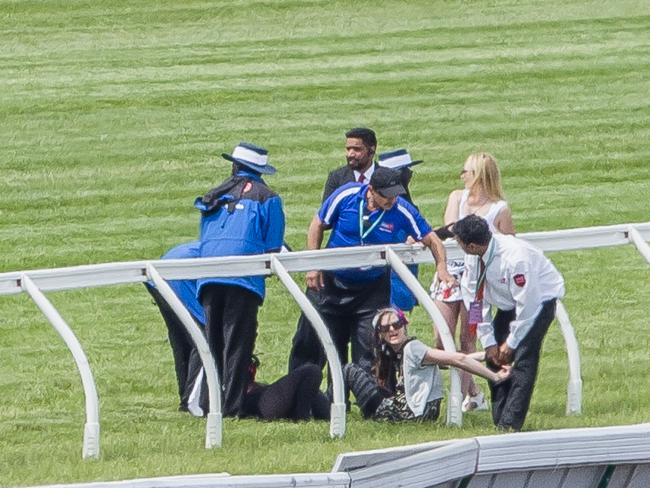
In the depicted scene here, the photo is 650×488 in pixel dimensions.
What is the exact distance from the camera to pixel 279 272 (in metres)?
9.12

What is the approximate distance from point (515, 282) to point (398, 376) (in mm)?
936

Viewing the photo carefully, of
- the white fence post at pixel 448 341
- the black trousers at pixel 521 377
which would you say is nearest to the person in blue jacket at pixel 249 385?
the white fence post at pixel 448 341

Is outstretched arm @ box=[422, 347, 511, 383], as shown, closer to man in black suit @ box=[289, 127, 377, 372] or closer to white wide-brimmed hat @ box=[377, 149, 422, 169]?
man in black suit @ box=[289, 127, 377, 372]

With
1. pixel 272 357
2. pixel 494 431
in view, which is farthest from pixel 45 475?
pixel 272 357

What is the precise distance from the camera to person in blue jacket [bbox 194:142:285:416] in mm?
9500

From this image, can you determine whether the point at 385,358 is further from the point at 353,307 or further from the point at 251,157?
the point at 251,157

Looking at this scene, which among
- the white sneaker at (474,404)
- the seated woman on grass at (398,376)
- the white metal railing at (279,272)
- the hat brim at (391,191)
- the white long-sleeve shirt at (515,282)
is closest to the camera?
the white metal railing at (279,272)

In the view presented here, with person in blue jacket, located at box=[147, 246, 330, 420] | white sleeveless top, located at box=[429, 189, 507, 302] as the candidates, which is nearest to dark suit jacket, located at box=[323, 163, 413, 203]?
white sleeveless top, located at box=[429, 189, 507, 302]

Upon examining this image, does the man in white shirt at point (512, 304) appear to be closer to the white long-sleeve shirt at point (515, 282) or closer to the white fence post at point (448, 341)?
the white long-sleeve shirt at point (515, 282)

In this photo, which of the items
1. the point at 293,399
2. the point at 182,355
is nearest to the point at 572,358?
the point at 293,399

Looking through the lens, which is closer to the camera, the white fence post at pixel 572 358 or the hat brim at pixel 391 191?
the white fence post at pixel 572 358

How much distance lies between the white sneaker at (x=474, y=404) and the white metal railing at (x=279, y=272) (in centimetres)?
60

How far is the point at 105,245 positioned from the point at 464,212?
17.4ft

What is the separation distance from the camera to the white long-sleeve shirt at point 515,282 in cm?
885
